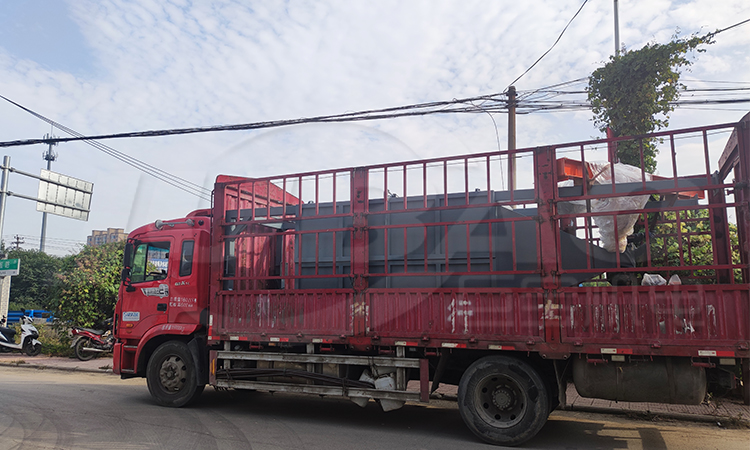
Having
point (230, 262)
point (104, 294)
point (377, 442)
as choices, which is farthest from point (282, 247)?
point (104, 294)

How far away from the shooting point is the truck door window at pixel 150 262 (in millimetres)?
8273

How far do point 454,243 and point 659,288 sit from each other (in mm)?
2367

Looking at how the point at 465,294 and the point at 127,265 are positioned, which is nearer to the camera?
the point at 465,294

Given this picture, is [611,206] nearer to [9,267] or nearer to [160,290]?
[160,290]

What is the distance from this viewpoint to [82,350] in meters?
14.4

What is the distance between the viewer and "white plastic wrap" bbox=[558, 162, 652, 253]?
6004mm

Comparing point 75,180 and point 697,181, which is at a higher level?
point 75,180

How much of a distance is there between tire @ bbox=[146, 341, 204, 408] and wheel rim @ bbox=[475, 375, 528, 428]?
4290mm

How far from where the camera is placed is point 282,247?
7930 mm

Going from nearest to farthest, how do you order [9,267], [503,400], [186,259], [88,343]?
[503,400] < [186,259] < [88,343] < [9,267]

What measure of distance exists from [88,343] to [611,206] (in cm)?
1431

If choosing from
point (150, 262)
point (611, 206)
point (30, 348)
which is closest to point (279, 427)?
point (150, 262)

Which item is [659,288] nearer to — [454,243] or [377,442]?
[454,243]

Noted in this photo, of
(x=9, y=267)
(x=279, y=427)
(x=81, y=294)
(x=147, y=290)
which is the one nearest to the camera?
(x=279, y=427)
